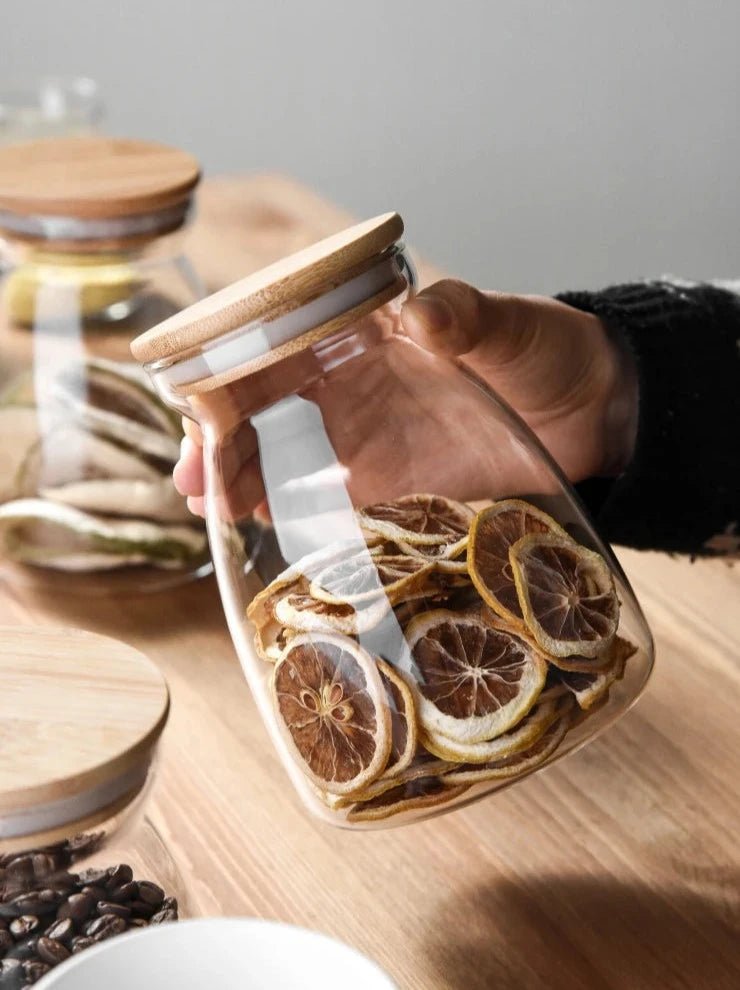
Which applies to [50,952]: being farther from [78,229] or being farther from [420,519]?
[78,229]

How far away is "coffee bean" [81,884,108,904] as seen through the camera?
1.59ft

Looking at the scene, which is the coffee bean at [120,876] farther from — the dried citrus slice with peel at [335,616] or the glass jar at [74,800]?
the dried citrus slice with peel at [335,616]

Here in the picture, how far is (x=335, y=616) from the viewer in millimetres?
479

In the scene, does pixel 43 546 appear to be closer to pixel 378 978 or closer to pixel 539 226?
pixel 378 978

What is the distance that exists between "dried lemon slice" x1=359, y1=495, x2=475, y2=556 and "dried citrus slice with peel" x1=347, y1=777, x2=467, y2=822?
0.09 meters

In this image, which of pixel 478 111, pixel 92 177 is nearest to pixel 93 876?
pixel 92 177

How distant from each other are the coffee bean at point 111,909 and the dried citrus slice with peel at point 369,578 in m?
0.13

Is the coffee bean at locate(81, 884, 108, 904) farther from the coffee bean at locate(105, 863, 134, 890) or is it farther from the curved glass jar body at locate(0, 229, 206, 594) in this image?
the curved glass jar body at locate(0, 229, 206, 594)

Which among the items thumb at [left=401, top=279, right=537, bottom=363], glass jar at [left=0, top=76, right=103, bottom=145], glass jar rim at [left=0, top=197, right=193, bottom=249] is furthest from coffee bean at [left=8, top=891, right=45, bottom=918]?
glass jar at [left=0, top=76, right=103, bottom=145]

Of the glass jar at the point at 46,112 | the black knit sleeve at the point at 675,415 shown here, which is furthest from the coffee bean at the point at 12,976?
the glass jar at the point at 46,112

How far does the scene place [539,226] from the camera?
261cm

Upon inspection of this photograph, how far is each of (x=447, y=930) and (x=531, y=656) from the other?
13 centimetres

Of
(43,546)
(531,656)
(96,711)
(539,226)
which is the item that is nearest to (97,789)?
(96,711)

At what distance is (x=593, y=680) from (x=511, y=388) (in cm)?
31
